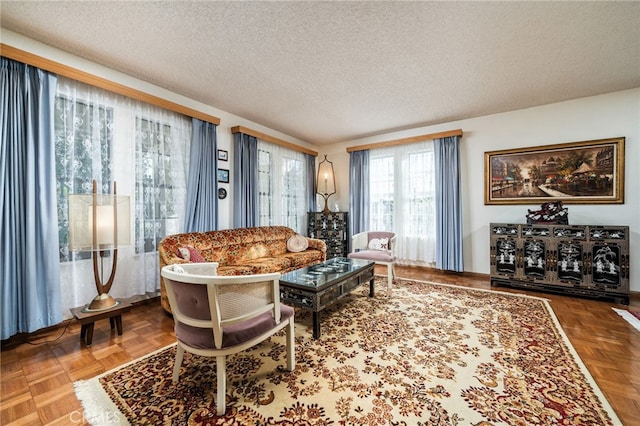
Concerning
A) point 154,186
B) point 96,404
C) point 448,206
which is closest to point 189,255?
point 154,186

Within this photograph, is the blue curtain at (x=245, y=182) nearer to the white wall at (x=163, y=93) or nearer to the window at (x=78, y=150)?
the white wall at (x=163, y=93)

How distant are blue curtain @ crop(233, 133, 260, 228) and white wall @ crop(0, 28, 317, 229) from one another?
0.30 ft

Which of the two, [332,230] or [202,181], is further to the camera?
[332,230]

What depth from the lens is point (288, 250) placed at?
173 inches

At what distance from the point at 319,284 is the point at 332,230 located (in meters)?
3.07

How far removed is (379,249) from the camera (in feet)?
13.8

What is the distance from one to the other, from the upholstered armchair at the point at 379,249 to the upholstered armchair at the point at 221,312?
2.22 metres

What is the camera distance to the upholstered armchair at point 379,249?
146 inches

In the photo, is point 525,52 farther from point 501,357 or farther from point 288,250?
point 288,250

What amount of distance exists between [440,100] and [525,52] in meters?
1.19

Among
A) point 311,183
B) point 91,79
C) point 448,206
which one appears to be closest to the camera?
point 91,79

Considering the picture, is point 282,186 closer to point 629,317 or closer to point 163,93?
point 163,93

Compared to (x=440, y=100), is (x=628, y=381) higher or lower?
lower

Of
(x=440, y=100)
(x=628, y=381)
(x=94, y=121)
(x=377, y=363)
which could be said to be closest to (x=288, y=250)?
(x=377, y=363)
